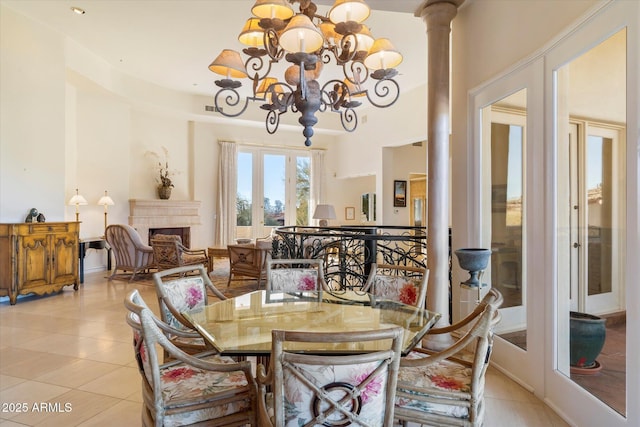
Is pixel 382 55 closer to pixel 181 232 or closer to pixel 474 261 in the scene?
pixel 474 261

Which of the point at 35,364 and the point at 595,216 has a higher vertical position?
the point at 595,216

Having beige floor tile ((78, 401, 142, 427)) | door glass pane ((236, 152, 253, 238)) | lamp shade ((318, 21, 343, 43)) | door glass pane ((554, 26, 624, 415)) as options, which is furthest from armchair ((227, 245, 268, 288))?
door glass pane ((554, 26, 624, 415))

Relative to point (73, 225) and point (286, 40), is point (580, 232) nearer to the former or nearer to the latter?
point (286, 40)

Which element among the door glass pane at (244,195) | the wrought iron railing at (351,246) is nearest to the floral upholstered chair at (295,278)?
the wrought iron railing at (351,246)

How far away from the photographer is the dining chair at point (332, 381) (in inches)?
44.9

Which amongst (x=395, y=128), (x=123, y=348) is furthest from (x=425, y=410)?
(x=395, y=128)

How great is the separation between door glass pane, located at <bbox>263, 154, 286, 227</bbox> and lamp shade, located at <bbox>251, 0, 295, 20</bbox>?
26.5ft

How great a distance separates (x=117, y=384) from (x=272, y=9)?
2891 millimetres

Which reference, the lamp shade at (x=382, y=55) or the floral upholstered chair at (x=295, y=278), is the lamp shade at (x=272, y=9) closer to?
the lamp shade at (x=382, y=55)

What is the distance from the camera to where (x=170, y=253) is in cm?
617

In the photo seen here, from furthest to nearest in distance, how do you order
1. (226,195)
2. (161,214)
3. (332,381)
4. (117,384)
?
(226,195) → (161,214) → (117,384) → (332,381)

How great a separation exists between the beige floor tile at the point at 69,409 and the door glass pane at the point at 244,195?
25.0ft

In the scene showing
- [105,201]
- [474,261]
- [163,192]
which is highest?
[163,192]

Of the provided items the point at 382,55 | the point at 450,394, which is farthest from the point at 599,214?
the point at 382,55
